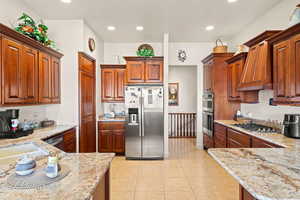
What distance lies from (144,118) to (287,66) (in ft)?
9.48

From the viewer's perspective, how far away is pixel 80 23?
400cm

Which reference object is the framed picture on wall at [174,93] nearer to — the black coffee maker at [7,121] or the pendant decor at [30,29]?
the pendant decor at [30,29]

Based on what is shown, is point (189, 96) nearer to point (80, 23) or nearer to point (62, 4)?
point (80, 23)

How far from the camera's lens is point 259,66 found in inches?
127

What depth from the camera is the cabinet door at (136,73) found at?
4.74 m

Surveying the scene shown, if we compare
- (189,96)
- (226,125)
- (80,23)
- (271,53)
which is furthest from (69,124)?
(189,96)

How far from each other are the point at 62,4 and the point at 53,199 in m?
3.39

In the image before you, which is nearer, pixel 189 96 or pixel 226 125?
pixel 226 125

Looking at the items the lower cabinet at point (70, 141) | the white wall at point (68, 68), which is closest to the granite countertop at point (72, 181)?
the lower cabinet at point (70, 141)

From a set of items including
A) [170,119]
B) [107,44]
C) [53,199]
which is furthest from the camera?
[170,119]

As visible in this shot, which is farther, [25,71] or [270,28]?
[270,28]

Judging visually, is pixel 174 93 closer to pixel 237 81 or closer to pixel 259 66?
pixel 237 81

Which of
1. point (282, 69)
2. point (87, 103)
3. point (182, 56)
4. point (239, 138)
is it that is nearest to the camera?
point (282, 69)

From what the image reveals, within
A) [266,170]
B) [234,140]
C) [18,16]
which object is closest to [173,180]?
[234,140]
